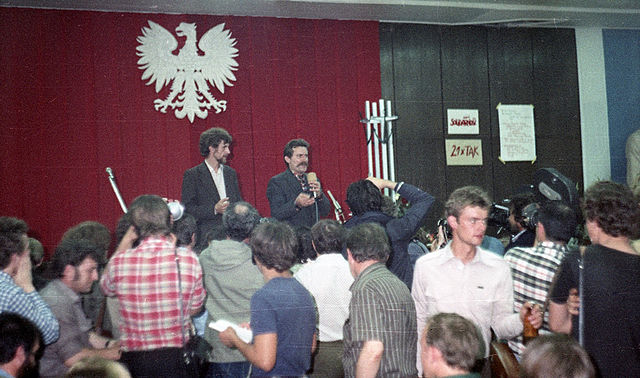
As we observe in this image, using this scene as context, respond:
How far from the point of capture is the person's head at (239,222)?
2.39 metres

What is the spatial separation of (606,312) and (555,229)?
51cm

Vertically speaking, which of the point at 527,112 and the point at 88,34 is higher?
the point at 88,34

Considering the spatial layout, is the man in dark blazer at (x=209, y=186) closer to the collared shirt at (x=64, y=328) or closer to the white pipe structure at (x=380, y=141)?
the collared shirt at (x=64, y=328)

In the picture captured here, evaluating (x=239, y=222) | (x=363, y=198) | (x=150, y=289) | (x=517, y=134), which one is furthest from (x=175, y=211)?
(x=517, y=134)

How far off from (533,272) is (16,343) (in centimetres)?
186

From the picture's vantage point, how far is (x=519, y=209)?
2895mm

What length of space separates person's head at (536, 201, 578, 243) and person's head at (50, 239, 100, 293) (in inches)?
72.3

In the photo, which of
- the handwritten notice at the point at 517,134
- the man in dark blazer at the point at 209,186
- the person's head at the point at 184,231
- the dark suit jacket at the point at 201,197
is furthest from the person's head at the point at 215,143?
the handwritten notice at the point at 517,134

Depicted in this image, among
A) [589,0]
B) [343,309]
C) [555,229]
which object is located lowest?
[343,309]

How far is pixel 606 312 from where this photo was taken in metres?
1.77

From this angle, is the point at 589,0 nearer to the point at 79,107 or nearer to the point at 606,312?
the point at 606,312

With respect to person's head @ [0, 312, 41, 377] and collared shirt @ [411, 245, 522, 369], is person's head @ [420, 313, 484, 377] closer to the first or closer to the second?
collared shirt @ [411, 245, 522, 369]

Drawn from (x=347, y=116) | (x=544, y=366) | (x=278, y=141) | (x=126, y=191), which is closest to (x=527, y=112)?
(x=347, y=116)

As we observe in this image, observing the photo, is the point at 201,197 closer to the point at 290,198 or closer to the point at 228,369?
the point at 290,198
